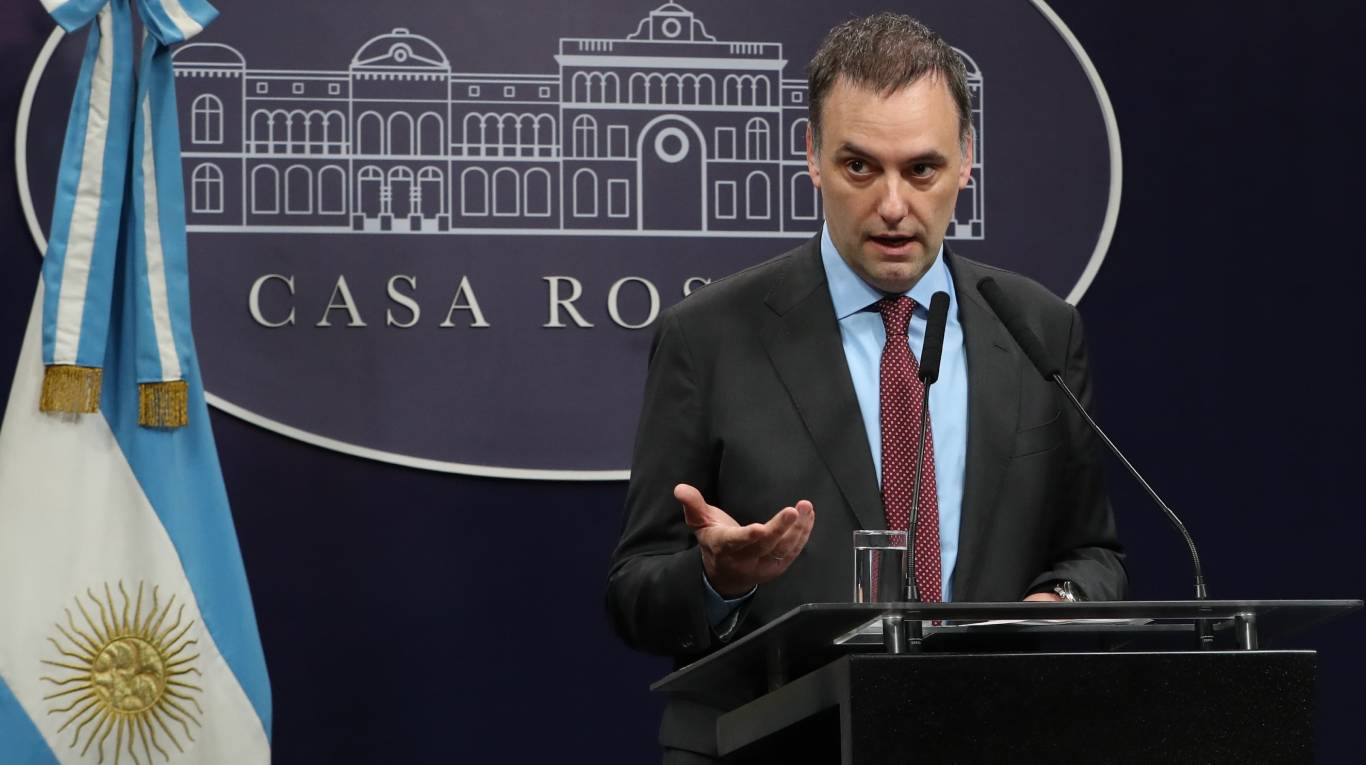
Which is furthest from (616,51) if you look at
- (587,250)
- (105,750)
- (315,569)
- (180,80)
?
(105,750)

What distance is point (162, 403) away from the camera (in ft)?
9.42

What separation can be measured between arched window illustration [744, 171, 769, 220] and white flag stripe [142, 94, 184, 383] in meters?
1.16

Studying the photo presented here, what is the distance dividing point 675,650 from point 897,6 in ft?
6.25

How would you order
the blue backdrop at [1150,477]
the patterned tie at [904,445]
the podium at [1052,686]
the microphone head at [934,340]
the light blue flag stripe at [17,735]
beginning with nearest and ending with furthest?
the podium at [1052,686], the microphone head at [934,340], the patterned tie at [904,445], the light blue flag stripe at [17,735], the blue backdrop at [1150,477]

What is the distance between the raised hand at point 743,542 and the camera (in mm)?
1604

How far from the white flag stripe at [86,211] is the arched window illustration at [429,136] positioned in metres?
0.66

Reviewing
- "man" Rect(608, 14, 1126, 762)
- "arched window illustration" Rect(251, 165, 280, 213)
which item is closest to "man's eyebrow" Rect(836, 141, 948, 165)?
"man" Rect(608, 14, 1126, 762)

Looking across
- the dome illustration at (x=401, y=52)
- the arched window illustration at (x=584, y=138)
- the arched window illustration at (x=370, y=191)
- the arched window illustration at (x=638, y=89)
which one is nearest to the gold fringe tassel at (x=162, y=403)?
the arched window illustration at (x=370, y=191)

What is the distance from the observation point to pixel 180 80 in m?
3.27

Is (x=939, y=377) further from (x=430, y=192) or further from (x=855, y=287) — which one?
(x=430, y=192)

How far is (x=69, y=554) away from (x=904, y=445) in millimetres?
1473

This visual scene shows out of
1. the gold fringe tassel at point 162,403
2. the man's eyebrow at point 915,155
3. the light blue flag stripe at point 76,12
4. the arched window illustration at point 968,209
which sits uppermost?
the light blue flag stripe at point 76,12

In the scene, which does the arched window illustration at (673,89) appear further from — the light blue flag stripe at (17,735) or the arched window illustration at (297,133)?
the light blue flag stripe at (17,735)

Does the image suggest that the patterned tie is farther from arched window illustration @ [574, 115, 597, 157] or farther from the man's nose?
arched window illustration @ [574, 115, 597, 157]
